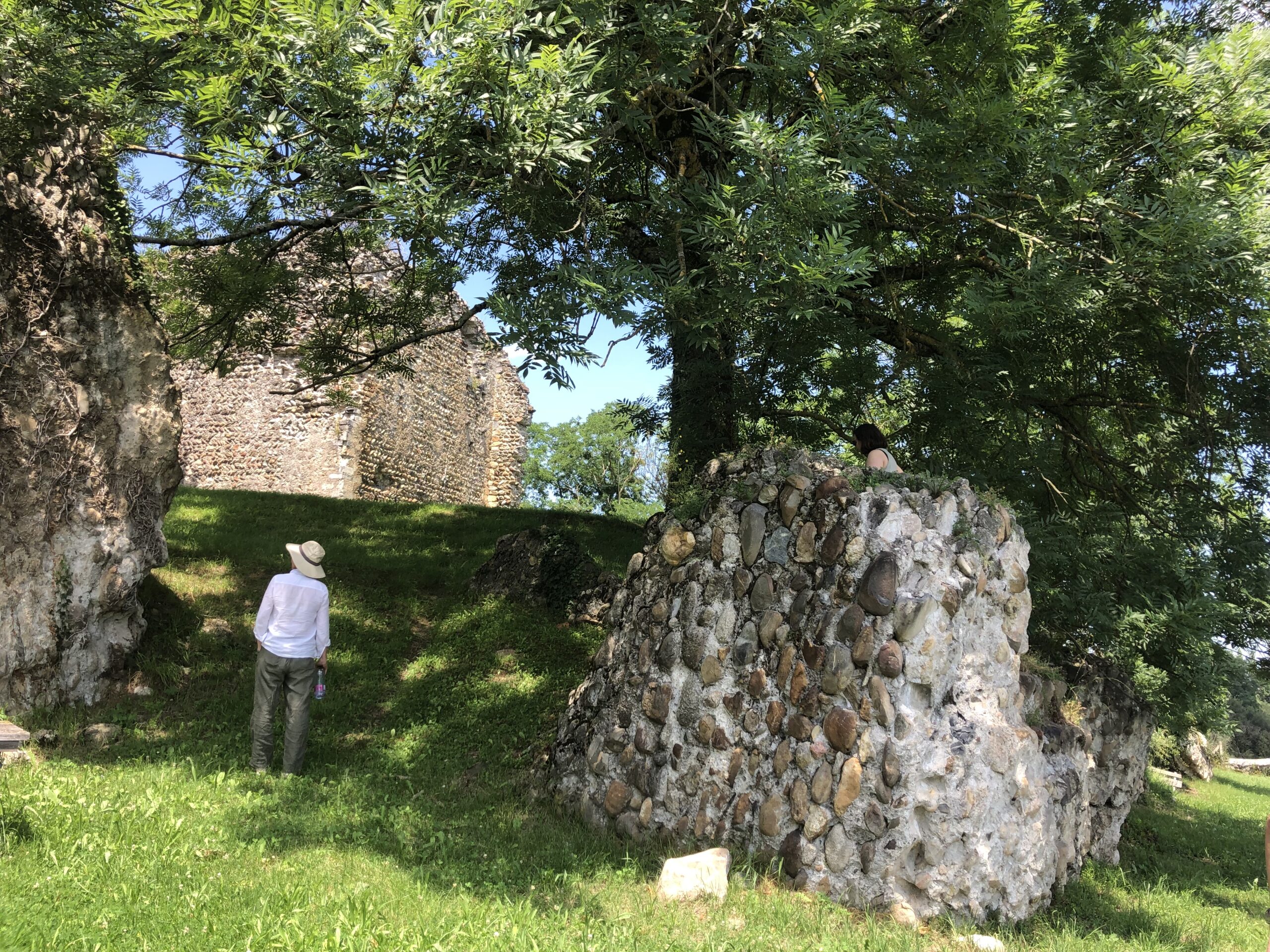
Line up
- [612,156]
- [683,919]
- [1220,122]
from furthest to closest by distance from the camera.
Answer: [612,156]
[1220,122]
[683,919]

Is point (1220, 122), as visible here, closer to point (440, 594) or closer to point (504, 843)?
point (504, 843)

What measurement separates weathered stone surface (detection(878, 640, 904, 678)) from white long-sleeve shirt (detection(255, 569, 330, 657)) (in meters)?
4.27

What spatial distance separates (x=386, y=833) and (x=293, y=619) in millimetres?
2038

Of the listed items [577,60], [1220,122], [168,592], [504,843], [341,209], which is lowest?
[504,843]

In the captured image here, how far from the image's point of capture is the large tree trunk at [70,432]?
23.2 ft

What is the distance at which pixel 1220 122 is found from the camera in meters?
6.25

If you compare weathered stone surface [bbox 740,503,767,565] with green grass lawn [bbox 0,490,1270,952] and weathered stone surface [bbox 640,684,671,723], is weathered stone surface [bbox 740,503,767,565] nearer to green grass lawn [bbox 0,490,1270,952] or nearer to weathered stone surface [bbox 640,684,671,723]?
weathered stone surface [bbox 640,684,671,723]

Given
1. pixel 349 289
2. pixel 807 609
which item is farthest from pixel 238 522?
pixel 807 609

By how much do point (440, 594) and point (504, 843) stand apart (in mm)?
5350

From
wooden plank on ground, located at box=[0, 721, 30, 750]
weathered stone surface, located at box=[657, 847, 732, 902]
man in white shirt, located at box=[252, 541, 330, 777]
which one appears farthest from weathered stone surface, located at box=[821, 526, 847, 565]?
wooden plank on ground, located at box=[0, 721, 30, 750]

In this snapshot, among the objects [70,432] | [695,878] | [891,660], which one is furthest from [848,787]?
[70,432]

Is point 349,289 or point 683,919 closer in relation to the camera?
point 683,919

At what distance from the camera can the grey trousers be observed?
6539 mm

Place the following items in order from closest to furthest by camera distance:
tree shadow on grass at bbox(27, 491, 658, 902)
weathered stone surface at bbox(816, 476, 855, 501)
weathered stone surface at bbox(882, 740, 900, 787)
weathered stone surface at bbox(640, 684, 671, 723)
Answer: weathered stone surface at bbox(882, 740, 900, 787) < tree shadow on grass at bbox(27, 491, 658, 902) < weathered stone surface at bbox(816, 476, 855, 501) < weathered stone surface at bbox(640, 684, 671, 723)
